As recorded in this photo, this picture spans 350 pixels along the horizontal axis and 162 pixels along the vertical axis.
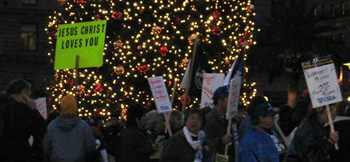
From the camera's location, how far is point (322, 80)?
1061cm

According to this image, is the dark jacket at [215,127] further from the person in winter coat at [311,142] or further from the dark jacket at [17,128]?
the dark jacket at [17,128]

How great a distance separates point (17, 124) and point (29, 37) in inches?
1802

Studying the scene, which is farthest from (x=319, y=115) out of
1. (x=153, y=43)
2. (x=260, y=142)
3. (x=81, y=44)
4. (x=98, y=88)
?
(x=98, y=88)

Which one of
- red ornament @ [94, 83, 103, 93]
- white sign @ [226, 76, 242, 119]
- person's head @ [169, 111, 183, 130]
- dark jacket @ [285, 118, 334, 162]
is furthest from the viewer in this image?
red ornament @ [94, 83, 103, 93]

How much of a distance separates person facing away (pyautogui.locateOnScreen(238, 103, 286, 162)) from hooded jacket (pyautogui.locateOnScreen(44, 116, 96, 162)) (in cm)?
266

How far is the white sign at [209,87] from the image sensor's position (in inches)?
562

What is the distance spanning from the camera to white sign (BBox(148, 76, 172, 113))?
13055 mm

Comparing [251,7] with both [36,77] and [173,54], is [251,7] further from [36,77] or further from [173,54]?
[36,77]

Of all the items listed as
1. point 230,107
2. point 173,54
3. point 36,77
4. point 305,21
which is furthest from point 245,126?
point 36,77

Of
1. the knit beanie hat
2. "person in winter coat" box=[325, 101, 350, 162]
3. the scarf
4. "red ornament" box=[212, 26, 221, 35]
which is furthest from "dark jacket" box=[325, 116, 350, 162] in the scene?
"red ornament" box=[212, 26, 221, 35]

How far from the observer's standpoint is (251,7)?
21.8 metres

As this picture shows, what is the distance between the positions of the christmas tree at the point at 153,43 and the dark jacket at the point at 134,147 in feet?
32.8

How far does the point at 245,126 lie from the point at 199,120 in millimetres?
1404

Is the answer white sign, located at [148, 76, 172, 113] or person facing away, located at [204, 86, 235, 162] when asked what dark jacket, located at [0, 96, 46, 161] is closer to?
person facing away, located at [204, 86, 235, 162]
